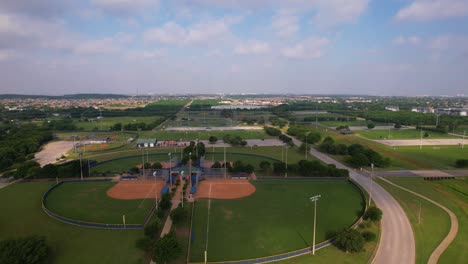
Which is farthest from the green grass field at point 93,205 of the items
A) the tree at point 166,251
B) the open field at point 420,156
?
the open field at point 420,156

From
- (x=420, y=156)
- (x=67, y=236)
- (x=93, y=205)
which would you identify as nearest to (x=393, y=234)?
(x=67, y=236)

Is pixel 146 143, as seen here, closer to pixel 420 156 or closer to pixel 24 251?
pixel 24 251

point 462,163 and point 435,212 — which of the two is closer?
point 435,212

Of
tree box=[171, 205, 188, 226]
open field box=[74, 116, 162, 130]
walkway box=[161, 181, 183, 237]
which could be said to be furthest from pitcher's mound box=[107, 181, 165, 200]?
open field box=[74, 116, 162, 130]

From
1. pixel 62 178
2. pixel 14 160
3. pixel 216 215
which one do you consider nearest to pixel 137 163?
pixel 62 178

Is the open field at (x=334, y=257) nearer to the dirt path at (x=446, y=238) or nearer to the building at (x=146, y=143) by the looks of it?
the dirt path at (x=446, y=238)

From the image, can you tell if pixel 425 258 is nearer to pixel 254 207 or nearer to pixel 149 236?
pixel 254 207
